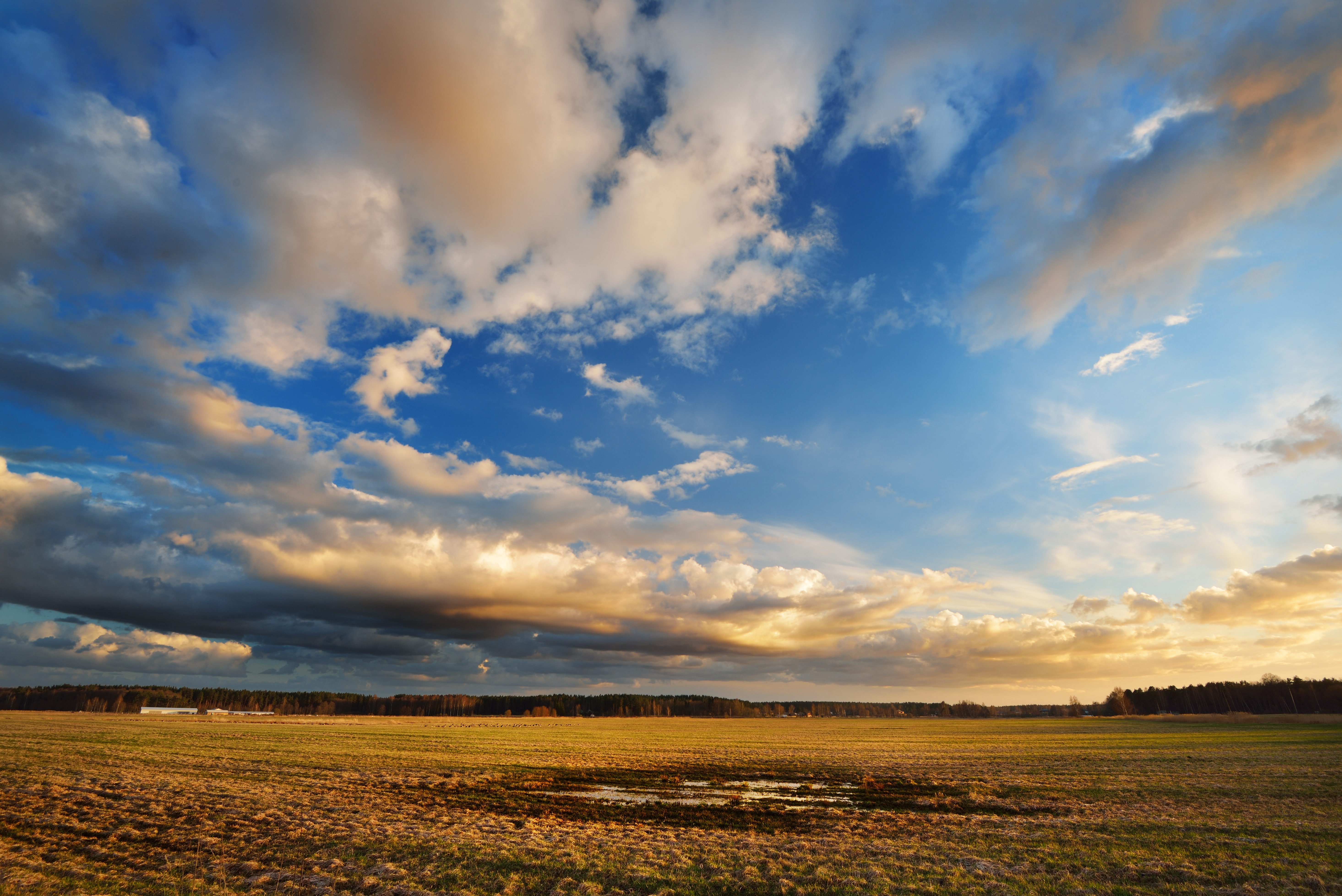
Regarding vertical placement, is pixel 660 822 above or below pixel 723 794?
above

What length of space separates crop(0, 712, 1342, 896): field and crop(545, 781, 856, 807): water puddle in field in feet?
0.90

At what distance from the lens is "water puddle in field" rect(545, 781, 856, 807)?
93.1ft

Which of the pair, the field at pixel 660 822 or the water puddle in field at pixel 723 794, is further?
the water puddle in field at pixel 723 794

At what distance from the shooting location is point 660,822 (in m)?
23.1

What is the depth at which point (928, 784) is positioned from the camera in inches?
1332

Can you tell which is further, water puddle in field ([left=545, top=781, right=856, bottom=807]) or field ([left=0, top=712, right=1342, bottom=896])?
water puddle in field ([left=545, top=781, right=856, bottom=807])

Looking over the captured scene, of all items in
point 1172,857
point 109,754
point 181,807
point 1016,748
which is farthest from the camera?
point 1016,748

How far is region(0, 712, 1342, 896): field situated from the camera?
48.3 feet

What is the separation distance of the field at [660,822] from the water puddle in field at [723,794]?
0.27 metres

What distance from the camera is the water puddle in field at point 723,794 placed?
2839cm

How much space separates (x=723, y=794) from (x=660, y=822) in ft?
30.5

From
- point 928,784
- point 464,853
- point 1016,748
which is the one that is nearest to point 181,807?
point 464,853

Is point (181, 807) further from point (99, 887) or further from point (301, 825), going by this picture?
point (99, 887)

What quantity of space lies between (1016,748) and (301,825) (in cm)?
6546
